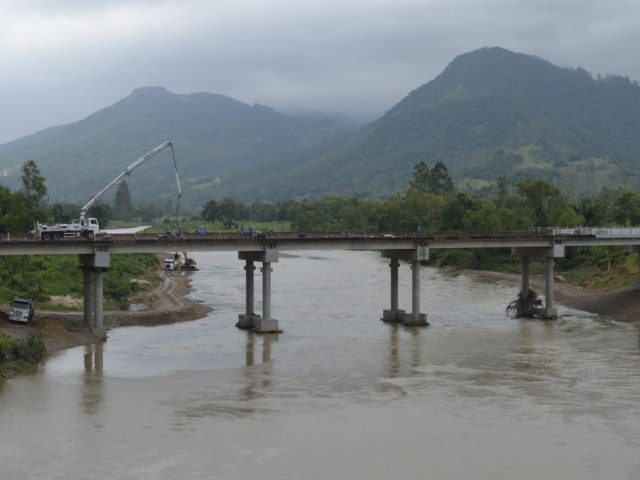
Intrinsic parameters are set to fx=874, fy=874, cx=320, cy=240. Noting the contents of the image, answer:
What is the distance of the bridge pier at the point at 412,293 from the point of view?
7894 centimetres

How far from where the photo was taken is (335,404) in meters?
47.9

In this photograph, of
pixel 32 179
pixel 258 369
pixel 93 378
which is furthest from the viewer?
pixel 32 179

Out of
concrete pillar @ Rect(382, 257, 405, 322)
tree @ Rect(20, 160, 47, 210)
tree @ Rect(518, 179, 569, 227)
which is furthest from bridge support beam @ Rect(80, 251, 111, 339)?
tree @ Rect(518, 179, 569, 227)

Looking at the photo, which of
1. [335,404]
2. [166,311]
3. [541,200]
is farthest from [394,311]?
[541,200]

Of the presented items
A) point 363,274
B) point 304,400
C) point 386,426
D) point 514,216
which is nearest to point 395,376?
point 304,400

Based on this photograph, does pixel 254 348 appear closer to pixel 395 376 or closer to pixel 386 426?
pixel 395 376

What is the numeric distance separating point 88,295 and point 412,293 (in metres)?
28.9

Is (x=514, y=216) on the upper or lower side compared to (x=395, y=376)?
upper

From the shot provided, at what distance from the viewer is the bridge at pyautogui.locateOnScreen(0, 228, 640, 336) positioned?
6788cm

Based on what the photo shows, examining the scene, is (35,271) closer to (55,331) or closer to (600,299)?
(55,331)

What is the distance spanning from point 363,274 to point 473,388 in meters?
82.9

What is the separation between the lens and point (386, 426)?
43.3 metres

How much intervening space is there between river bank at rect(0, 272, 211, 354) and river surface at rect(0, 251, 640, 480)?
2114mm

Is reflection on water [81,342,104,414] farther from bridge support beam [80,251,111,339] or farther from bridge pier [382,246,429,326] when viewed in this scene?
bridge pier [382,246,429,326]
